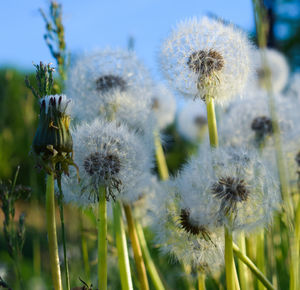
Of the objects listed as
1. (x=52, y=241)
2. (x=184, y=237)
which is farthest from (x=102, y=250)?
(x=184, y=237)

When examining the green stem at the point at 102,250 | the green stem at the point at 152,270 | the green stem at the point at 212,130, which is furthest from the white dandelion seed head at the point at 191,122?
the green stem at the point at 102,250

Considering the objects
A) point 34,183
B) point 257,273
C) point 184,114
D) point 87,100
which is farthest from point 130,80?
point 184,114

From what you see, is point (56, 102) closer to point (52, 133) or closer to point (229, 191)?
point (52, 133)

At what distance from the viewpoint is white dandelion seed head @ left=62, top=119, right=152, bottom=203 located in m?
1.36

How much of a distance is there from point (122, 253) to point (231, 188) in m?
0.45

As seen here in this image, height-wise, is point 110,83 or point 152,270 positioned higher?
point 110,83

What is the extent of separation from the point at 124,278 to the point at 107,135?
0.45 meters

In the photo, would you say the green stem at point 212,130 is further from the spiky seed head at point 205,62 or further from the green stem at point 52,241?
the green stem at point 52,241

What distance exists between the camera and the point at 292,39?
8.60 m

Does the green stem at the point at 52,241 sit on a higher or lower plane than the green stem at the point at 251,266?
higher

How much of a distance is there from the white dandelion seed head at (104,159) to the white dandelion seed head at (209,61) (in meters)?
0.26

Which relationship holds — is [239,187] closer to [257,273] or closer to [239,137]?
[257,273]

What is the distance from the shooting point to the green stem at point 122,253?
132cm

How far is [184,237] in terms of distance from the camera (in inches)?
53.5
